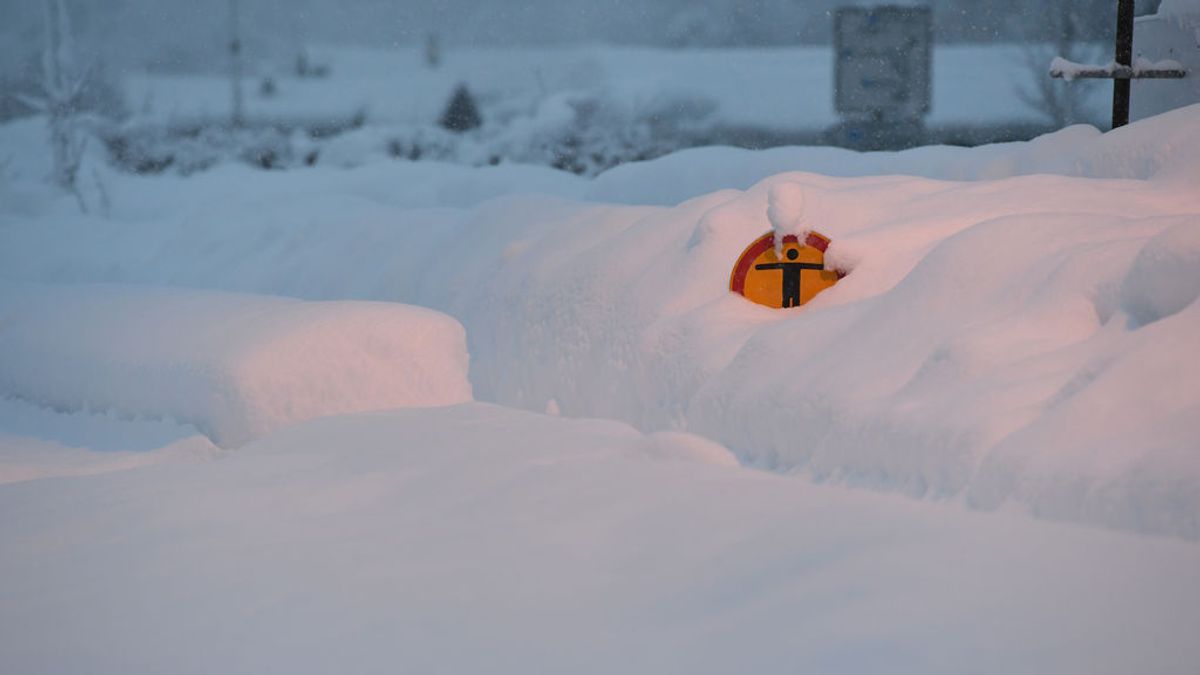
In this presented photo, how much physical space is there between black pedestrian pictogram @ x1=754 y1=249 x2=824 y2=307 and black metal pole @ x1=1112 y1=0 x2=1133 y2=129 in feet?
17.2

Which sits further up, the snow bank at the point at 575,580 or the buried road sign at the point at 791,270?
the buried road sign at the point at 791,270

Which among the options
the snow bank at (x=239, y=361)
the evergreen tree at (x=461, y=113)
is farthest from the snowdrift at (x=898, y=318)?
the evergreen tree at (x=461, y=113)

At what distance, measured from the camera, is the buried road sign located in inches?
225

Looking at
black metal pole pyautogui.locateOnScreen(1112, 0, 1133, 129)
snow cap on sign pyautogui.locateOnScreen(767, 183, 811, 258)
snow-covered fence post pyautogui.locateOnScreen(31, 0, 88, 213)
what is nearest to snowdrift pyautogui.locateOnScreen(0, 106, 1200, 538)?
snow cap on sign pyautogui.locateOnScreen(767, 183, 811, 258)

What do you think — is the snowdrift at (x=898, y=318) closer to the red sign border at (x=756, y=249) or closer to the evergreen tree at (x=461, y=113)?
the red sign border at (x=756, y=249)

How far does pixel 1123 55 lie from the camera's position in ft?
31.9

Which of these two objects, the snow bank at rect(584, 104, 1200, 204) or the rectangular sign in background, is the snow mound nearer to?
the snow bank at rect(584, 104, 1200, 204)

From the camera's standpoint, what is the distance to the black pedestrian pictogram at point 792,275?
5730 mm

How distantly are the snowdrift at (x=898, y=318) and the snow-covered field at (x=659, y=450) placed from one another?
A: 0.02 meters

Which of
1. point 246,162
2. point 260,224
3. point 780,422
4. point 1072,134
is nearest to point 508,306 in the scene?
point 780,422

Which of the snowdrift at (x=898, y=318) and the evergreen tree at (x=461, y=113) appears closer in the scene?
the snowdrift at (x=898, y=318)

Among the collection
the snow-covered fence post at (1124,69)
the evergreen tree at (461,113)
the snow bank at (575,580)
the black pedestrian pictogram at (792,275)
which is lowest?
the evergreen tree at (461,113)

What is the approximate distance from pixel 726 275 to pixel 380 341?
2088 mm

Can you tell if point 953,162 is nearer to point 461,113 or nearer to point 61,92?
point 461,113
